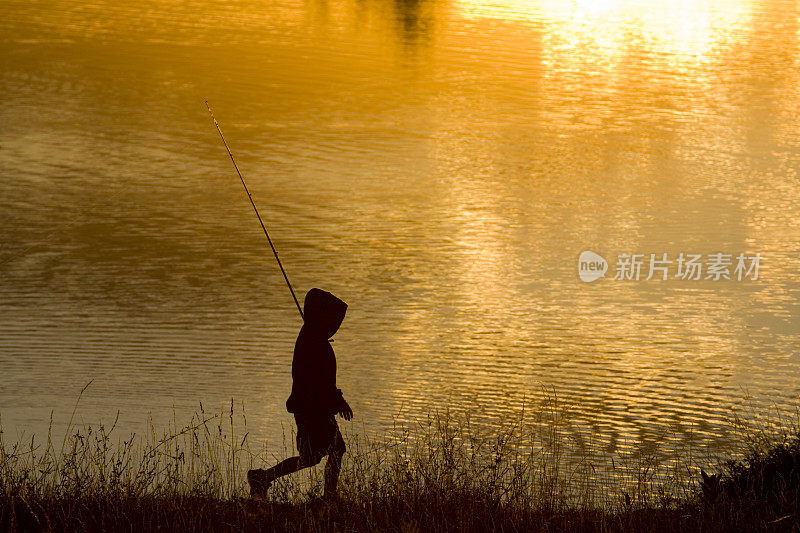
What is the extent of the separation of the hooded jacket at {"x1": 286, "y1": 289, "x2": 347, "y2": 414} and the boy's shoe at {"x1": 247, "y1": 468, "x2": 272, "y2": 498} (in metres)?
0.38

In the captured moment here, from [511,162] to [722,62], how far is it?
41.0 ft

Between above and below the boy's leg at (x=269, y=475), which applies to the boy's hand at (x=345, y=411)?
above

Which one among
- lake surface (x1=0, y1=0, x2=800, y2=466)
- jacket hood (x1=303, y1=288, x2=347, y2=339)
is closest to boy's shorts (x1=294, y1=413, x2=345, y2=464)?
jacket hood (x1=303, y1=288, x2=347, y2=339)

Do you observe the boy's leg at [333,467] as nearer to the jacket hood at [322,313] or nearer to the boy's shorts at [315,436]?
the boy's shorts at [315,436]

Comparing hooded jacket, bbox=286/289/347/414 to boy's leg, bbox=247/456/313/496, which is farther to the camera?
boy's leg, bbox=247/456/313/496

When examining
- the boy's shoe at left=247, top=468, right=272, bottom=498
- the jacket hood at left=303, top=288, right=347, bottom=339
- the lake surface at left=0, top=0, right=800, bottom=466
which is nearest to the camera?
the jacket hood at left=303, top=288, right=347, bottom=339

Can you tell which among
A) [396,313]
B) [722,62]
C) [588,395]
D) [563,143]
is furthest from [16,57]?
[588,395]

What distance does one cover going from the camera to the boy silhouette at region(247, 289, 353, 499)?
5961 mm

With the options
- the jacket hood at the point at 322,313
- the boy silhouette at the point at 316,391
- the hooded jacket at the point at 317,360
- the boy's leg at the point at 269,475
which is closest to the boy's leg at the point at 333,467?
the boy silhouette at the point at 316,391

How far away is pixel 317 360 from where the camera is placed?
596cm

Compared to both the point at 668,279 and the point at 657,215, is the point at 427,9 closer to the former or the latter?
the point at 657,215

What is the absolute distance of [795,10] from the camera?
40.6 meters

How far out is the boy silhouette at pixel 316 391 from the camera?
19.6 feet

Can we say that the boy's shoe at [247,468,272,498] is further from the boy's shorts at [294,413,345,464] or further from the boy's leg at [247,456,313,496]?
the boy's shorts at [294,413,345,464]
